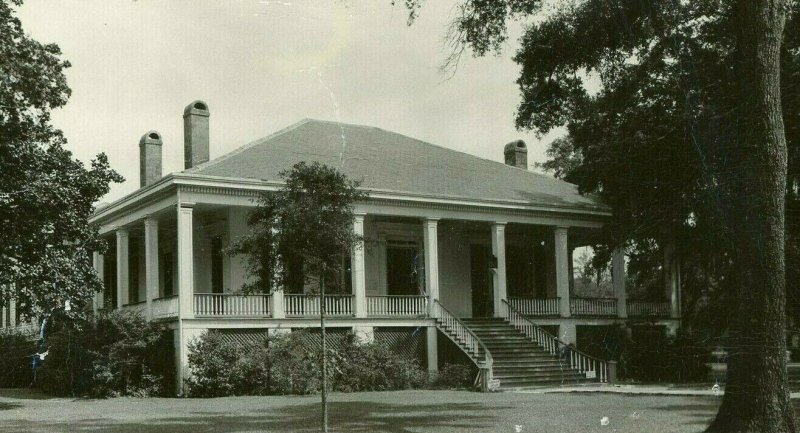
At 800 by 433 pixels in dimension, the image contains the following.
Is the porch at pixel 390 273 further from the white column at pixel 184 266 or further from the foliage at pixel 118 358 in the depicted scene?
the foliage at pixel 118 358

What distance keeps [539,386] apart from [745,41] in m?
13.6

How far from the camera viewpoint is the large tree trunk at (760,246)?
12367 millimetres

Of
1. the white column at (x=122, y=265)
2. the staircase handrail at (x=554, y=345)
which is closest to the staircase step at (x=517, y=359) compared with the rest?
the staircase handrail at (x=554, y=345)

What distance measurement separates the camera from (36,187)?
1953 centimetres

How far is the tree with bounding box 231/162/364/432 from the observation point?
14.6m

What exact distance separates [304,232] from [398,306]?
510 inches

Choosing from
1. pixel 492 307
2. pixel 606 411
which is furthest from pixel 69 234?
pixel 492 307

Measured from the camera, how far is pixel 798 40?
75.4 ft

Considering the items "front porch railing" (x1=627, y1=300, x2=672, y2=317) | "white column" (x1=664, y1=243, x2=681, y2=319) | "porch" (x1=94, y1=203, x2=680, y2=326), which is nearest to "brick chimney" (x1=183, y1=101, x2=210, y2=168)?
"porch" (x1=94, y1=203, x2=680, y2=326)

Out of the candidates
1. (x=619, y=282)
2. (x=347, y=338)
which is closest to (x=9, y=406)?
(x=347, y=338)

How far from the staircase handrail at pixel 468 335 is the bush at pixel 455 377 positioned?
1.41 feet

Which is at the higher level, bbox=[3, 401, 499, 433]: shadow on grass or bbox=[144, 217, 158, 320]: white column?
bbox=[144, 217, 158, 320]: white column

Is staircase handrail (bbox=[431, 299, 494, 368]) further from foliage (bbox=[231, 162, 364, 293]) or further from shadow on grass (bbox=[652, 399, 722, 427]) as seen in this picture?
foliage (bbox=[231, 162, 364, 293])

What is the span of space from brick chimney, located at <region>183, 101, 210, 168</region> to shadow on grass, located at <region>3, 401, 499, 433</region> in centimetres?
1172
